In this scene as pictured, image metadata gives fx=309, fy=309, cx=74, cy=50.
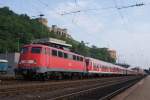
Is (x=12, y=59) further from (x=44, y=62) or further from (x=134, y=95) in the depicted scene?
(x=134, y=95)

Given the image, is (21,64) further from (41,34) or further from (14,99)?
(41,34)

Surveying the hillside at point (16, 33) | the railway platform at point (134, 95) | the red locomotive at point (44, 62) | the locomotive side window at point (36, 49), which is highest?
the hillside at point (16, 33)

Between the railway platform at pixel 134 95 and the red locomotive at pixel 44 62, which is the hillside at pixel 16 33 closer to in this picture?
the red locomotive at pixel 44 62

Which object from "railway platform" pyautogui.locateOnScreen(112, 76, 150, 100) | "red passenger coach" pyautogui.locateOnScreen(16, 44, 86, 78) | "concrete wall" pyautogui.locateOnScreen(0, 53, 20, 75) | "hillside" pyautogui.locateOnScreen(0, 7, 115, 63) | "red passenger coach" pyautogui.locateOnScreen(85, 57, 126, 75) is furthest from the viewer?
"hillside" pyautogui.locateOnScreen(0, 7, 115, 63)

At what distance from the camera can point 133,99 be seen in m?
20.0

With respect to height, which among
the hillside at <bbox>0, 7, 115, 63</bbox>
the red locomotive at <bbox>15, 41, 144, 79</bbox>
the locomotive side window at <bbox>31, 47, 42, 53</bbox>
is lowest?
the red locomotive at <bbox>15, 41, 144, 79</bbox>

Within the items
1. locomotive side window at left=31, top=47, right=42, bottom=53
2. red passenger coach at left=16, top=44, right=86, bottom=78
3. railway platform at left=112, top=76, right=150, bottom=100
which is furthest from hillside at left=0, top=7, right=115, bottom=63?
railway platform at left=112, top=76, right=150, bottom=100

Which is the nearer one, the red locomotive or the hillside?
the red locomotive

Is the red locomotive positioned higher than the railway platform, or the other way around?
the red locomotive

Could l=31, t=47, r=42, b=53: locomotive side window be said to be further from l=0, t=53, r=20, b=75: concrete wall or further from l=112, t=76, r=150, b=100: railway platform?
l=0, t=53, r=20, b=75: concrete wall

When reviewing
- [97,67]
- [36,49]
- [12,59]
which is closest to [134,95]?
[36,49]

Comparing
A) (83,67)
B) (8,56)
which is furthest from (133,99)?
(8,56)

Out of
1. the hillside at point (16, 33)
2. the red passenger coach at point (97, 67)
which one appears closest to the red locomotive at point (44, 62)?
the red passenger coach at point (97, 67)

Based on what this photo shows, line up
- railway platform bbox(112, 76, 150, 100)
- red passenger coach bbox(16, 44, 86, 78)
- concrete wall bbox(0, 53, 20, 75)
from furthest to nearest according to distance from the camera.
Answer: concrete wall bbox(0, 53, 20, 75) < red passenger coach bbox(16, 44, 86, 78) < railway platform bbox(112, 76, 150, 100)
